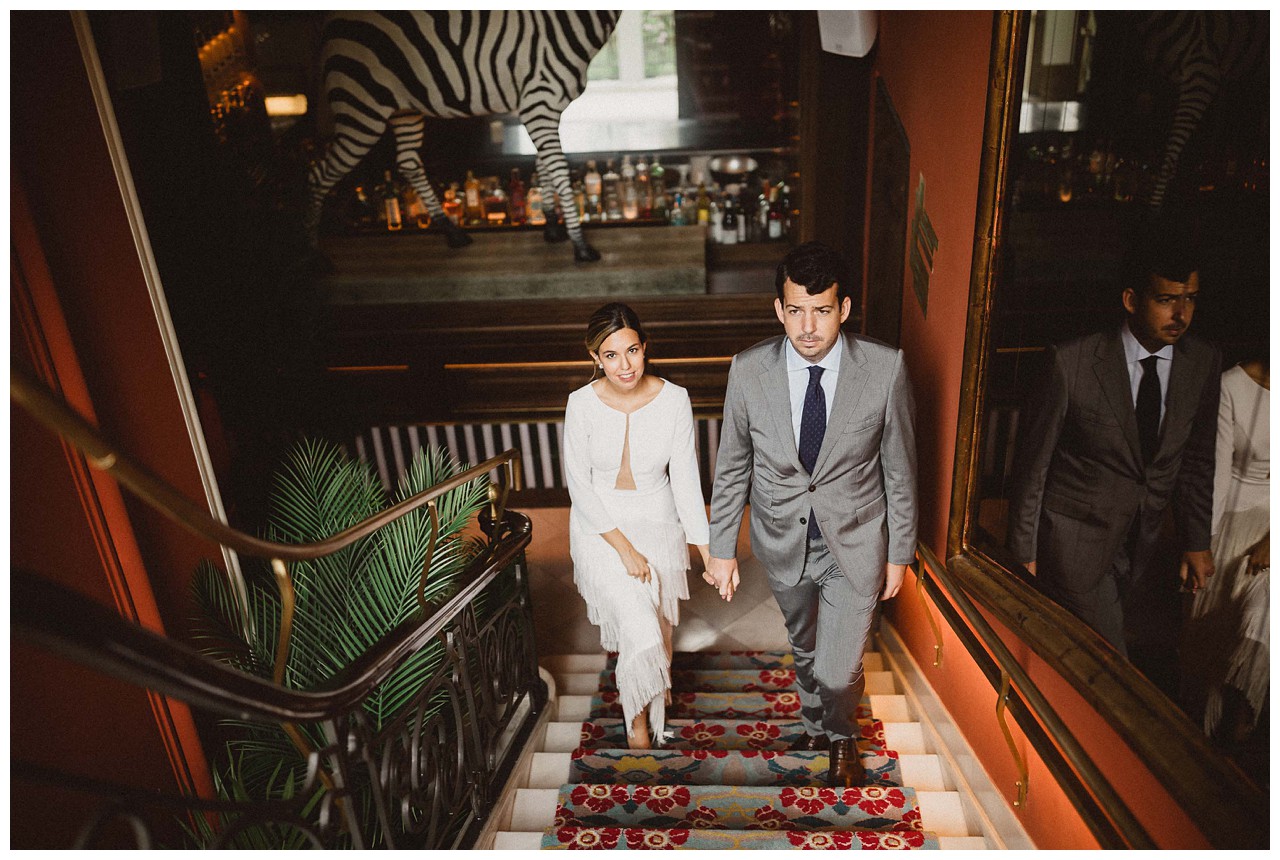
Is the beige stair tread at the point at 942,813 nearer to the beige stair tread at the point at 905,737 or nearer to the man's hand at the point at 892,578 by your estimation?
the beige stair tread at the point at 905,737

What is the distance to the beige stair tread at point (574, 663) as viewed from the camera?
140 inches

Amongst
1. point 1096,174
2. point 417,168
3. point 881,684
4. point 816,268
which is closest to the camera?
point 1096,174

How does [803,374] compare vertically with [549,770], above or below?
above

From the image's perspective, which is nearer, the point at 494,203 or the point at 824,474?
the point at 824,474

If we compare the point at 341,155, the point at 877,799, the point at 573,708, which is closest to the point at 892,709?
the point at 877,799

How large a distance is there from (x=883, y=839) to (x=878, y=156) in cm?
296

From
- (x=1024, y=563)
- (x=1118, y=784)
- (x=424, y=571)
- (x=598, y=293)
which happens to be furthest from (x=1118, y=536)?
(x=598, y=293)

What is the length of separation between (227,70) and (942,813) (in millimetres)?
5557

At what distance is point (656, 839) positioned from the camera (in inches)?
83.5

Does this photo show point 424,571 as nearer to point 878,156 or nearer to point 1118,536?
point 1118,536

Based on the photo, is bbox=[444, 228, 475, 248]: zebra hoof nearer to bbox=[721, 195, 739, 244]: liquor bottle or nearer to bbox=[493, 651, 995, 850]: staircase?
bbox=[721, 195, 739, 244]: liquor bottle

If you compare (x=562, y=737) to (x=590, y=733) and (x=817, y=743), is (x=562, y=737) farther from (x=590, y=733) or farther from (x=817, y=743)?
(x=817, y=743)

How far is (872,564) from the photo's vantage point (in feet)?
7.46

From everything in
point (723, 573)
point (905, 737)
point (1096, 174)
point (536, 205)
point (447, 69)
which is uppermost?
point (447, 69)
